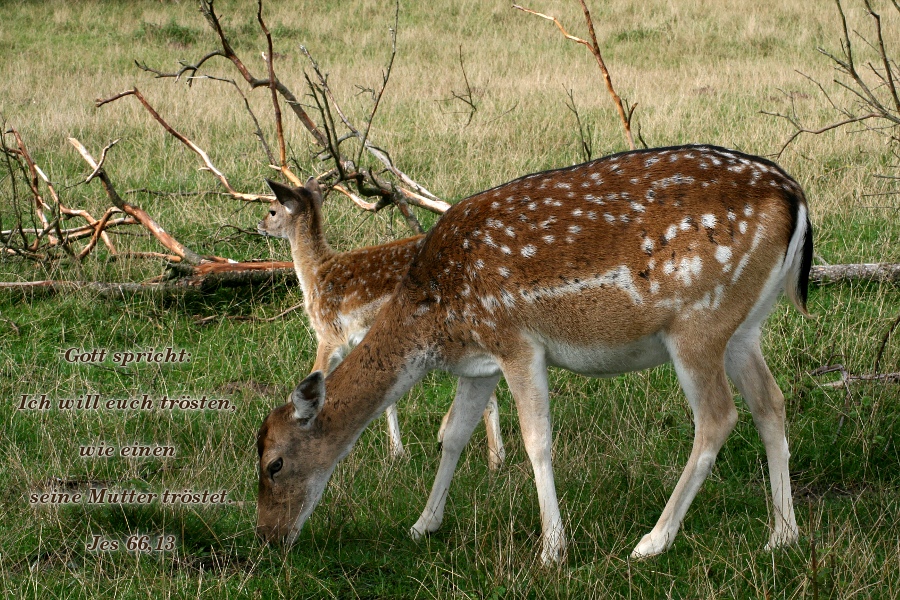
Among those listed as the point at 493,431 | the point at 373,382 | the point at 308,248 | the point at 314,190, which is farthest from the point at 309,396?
the point at 314,190

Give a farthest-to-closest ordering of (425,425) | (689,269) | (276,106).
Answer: (276,106) < (425,425) < (689,269)

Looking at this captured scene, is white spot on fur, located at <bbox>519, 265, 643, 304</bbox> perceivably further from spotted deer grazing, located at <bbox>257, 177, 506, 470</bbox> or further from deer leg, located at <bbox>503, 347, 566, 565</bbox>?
spotted deer grazing, located at <bbox>257, 177, 506, 470</bbox>

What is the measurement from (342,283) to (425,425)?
3.15 feet

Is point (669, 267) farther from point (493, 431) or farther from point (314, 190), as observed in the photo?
point (314, 190)

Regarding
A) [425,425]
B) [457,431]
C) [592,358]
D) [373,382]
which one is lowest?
[425,425]

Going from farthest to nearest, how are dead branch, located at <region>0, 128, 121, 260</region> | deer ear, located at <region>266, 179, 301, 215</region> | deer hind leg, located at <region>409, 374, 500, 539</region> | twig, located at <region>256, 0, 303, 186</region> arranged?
dead branch, located at <region>0, 128, 121, 260</region>
twig, located at <region>256, 0, 303, 186</region>
deer ear, located at <region>266, 179, 301, 215</region>
deer hind leg, located at <region>409, 374, 500, 539</region>

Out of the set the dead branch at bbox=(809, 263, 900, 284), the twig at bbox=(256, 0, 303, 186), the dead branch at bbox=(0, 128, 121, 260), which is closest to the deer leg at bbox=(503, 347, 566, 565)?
the twig at bbox=(256, 0, 303, 186)

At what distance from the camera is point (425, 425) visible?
5906 mm

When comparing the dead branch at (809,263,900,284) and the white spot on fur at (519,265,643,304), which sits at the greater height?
the white spot on fur at (519,265,643,304)

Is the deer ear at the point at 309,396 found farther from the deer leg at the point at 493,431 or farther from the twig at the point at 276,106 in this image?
the twig at the point at 276,106

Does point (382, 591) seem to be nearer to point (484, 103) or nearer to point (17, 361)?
point (17, 361)

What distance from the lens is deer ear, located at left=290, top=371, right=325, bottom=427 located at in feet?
14.0

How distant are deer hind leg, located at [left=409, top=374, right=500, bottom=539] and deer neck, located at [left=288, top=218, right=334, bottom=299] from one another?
1575 mm

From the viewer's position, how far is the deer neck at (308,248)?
19.8 feet
